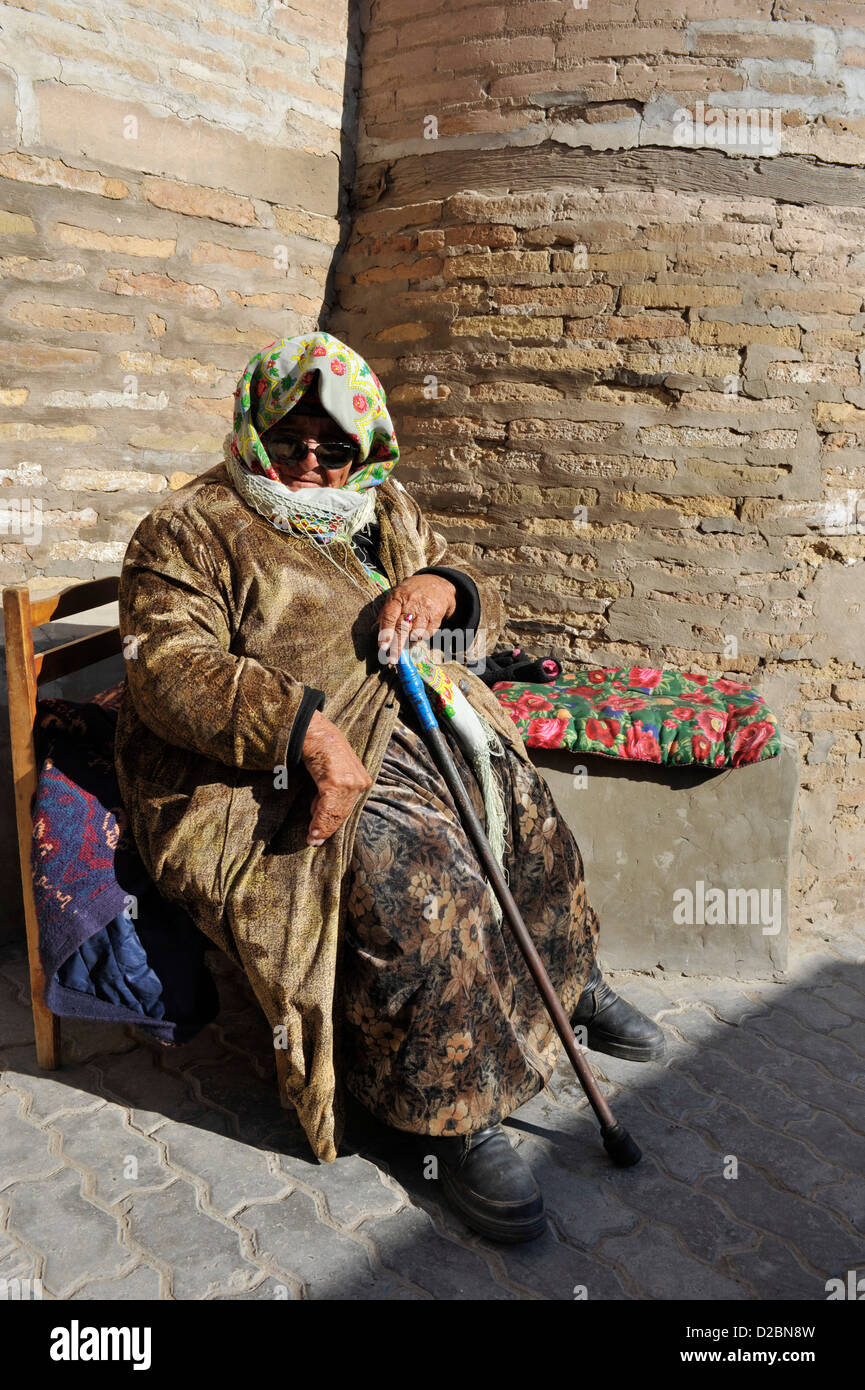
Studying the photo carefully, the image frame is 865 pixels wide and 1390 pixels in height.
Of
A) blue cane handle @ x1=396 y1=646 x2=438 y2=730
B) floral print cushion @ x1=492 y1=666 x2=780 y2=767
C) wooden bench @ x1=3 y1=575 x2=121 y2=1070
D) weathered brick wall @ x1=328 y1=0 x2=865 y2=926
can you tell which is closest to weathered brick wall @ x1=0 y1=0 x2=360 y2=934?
weathered brick wall @ x1=328 y1=0 x2=865 y2=926

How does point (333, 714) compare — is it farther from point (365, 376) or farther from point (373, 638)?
point (365, 376)

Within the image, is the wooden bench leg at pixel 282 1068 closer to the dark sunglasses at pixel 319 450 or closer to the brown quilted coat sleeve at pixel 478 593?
the brown quilted coat sleeve at pixel 478 593

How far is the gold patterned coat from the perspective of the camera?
2387 mm

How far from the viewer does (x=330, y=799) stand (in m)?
2.34

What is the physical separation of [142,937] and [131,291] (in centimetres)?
252

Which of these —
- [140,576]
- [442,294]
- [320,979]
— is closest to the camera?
[320,979]

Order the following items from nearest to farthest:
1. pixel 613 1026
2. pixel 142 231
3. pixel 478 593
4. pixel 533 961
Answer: pixel 533 961, pixel 478 593, pixel 613 1026, pixel 142 231

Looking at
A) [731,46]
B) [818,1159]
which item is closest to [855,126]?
[731,46]

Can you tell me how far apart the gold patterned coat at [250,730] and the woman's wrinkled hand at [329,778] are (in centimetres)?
5

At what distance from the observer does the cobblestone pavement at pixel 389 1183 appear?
2.20 m

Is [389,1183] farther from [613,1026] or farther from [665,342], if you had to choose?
[665,342]

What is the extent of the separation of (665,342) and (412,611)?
5.96 feet

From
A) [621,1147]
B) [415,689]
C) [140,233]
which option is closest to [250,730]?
[415,689]

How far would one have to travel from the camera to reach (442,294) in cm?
413
